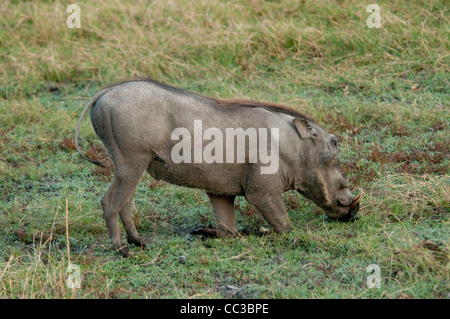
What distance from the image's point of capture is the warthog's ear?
4.78 metres

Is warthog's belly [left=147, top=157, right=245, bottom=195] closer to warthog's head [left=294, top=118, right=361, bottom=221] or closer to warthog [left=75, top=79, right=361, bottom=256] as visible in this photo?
warthog [left=75, top=79, right=361, bottom=256]

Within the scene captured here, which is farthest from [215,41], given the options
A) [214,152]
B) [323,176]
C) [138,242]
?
[138,242]

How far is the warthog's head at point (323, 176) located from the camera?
481 cm

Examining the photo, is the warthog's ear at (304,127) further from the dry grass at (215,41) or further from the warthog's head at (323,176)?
the dry grass at (215,41)

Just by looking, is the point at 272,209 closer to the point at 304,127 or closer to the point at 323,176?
the point at 323,176

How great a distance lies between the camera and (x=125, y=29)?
865cm

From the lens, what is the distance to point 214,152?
15.0ft

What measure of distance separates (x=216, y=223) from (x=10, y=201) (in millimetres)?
1804

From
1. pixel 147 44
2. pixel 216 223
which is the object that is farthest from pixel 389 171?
pixel 147 44

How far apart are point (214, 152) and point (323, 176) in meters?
0.84

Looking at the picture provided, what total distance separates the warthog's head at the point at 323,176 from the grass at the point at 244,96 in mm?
138

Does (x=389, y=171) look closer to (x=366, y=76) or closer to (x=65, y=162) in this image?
(x=366, y=76)
